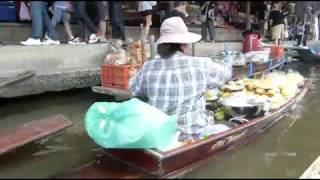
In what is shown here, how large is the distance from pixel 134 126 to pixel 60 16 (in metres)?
0.93

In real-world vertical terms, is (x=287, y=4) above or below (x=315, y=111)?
above

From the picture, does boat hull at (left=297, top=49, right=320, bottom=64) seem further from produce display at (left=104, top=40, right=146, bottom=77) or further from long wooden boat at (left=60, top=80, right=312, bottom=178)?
long wooden boat at (left=60, top=80, right=312, bottom=178)

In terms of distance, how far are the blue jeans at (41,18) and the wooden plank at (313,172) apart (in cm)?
246

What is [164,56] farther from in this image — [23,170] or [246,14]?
[23,170]

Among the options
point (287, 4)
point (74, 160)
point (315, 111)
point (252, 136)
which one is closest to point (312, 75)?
point (315, 111)

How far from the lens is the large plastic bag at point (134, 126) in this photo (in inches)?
135

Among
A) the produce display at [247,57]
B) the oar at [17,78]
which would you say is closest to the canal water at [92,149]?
the oar at [17,78]

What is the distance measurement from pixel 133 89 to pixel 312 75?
32.3ft

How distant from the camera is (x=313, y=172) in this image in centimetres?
452

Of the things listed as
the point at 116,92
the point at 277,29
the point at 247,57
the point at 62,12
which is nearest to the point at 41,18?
the point at 62,12

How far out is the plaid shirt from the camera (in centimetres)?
397

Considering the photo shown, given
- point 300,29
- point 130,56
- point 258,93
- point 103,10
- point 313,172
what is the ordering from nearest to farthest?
point 103,10 → point 313,172 → point 258,93 → point 130,56 → point 300,29

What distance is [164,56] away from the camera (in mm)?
3957

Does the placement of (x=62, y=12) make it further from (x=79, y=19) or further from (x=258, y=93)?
(x=258, y=93)
